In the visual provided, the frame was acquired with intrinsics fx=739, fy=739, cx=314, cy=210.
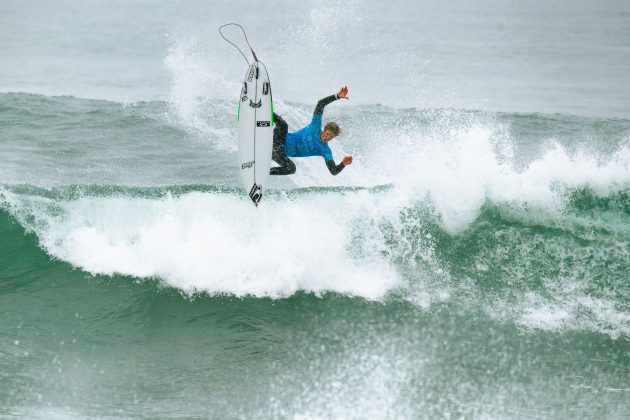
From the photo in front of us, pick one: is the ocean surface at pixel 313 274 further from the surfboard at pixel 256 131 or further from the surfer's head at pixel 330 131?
the surfer's head at pixel 330 131

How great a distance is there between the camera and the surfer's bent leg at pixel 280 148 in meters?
8.24

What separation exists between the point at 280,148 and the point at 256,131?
1.33 ft

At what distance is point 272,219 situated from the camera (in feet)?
30.1

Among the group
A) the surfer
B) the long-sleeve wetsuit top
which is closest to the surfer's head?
the surfer

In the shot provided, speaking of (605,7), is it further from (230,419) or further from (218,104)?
(230,419)

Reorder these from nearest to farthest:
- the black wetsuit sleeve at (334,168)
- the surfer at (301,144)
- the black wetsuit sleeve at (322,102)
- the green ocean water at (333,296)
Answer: the green ocean water at (333,296) → the black wetsuit sleeve at (322,102) → the black wetsuit sleeve at (334,168) → the surfer at (301,144)

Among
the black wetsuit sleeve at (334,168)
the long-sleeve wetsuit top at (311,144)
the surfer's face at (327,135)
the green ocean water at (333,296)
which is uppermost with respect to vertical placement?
the surfer's face at (327,135)

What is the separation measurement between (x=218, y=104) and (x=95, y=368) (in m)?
9.07

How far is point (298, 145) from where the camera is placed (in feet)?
27.2

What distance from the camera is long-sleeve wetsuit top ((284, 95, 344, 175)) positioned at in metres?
8.11

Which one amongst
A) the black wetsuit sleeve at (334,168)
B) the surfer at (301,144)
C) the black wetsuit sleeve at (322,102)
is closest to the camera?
the black wetsuit sleeve at (322,102)

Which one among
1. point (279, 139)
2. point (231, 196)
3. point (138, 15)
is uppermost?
point (279, 139)

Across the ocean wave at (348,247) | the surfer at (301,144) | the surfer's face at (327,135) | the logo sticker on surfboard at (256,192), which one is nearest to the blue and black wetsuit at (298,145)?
the surfer at (301,144)

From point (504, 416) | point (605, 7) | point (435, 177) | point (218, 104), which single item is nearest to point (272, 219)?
point (435, 177)
